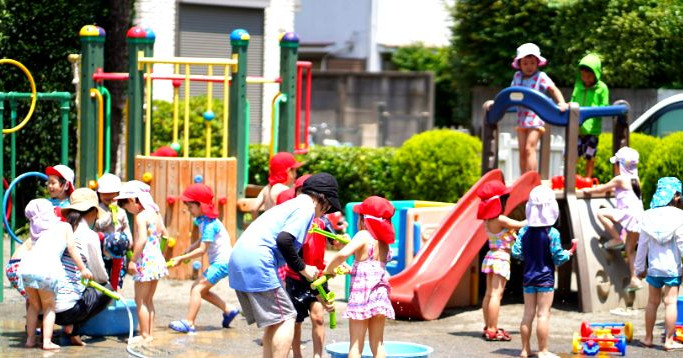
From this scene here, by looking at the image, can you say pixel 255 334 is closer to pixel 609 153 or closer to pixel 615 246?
pixel 615 246

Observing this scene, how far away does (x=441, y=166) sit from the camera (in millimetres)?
17125

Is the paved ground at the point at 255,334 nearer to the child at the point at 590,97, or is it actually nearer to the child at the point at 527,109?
the child at the point at 527,109

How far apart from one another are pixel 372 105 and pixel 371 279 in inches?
737

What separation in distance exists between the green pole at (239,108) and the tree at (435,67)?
1732cm

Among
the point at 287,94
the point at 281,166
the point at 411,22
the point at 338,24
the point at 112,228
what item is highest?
the point at 411,22

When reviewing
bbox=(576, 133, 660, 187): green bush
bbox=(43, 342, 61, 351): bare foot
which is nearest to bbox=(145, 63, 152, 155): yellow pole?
bbox=(43, 342, 61, 351): bare foot

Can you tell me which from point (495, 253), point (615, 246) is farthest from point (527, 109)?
point (495, 253)

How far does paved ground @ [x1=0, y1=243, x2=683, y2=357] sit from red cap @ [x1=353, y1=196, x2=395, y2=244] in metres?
1.59

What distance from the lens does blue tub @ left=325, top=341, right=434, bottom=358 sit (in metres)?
8.48

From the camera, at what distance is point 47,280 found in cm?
967

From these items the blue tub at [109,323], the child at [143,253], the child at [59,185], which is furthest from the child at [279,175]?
the child at [59,185]

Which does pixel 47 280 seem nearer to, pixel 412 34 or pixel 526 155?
pixel 526 155

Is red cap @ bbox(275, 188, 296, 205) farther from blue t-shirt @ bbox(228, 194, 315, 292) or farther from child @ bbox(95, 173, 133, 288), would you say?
blue t-shirt @ bbox(228, 194, 315, 292)

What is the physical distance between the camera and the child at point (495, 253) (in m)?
10.7
